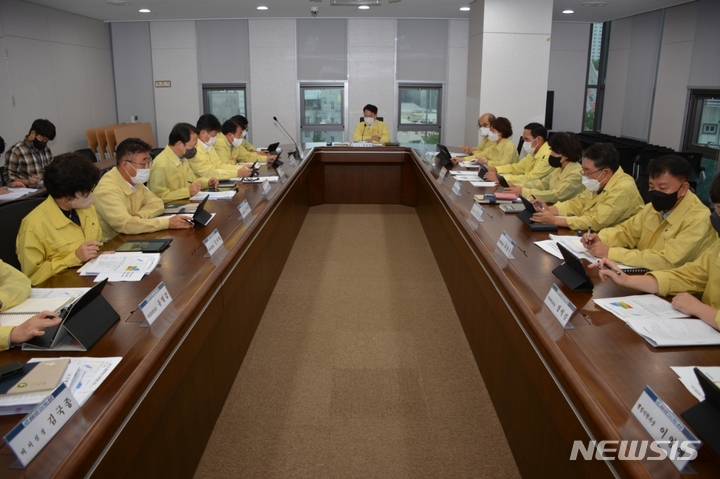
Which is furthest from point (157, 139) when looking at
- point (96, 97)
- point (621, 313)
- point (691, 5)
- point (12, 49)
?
point (621, 313)

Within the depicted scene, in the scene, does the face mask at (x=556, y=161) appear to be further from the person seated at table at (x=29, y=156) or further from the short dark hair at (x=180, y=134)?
the person seated at table at (x=29, y=156)

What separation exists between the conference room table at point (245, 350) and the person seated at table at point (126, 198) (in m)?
0.11

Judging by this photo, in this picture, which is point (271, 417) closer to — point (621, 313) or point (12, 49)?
point (621, 313)

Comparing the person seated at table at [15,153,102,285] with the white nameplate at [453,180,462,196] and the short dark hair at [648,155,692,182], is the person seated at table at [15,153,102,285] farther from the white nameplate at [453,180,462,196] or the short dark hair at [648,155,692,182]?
the white nameplate at [453,180,462,196]

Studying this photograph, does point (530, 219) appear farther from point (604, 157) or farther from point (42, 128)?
point (42, 128)

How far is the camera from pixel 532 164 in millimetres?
4770

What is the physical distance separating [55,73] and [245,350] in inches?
234

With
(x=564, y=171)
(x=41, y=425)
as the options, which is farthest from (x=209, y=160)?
(x=41, y=425)

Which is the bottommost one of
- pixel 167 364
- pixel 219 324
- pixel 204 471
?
pixel 204 471

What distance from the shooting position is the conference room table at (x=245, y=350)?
4.19 feet

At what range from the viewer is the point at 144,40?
8430mm

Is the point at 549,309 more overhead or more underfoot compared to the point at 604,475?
more overhead

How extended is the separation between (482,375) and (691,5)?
652 cm

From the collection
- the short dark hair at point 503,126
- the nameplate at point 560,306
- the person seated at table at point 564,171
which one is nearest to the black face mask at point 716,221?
the nameplate at point 560,306
